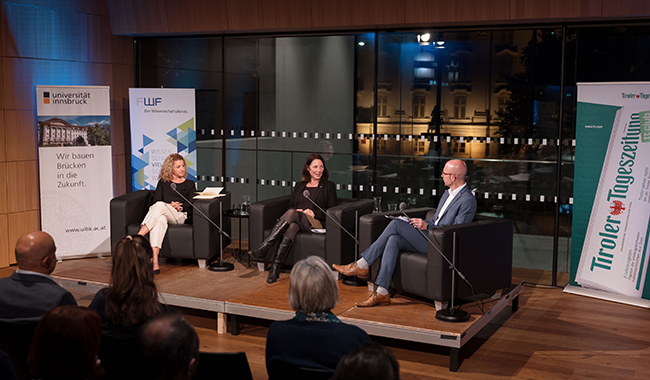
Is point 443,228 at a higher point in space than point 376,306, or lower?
higher

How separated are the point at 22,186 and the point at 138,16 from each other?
2296 millimetres

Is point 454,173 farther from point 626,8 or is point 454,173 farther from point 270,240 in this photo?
point 626,8

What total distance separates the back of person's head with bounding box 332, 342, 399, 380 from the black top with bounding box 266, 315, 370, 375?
1.94 feet

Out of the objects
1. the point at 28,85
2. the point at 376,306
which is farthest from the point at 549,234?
the point at 28,85

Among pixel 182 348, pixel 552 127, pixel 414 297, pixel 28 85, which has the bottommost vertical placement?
pixel 414 297

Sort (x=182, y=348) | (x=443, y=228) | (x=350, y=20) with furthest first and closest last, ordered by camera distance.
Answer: (x=350, y=20)
(x=443, y=228)
(x=182, y=348)

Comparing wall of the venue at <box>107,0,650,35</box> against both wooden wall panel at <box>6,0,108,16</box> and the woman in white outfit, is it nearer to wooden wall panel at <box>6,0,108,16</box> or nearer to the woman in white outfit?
wooden wall panel at <box>6,0,108,16</box>

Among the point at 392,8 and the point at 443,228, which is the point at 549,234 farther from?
the point at 392,8

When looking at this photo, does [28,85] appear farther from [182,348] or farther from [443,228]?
[182,348]

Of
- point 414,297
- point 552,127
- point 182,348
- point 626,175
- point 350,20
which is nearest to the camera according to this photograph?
point 182,348

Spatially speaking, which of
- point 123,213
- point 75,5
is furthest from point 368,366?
point 75,5

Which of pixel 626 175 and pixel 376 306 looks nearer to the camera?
pixel 376 306

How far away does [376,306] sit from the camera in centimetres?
461

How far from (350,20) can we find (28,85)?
3441mm
